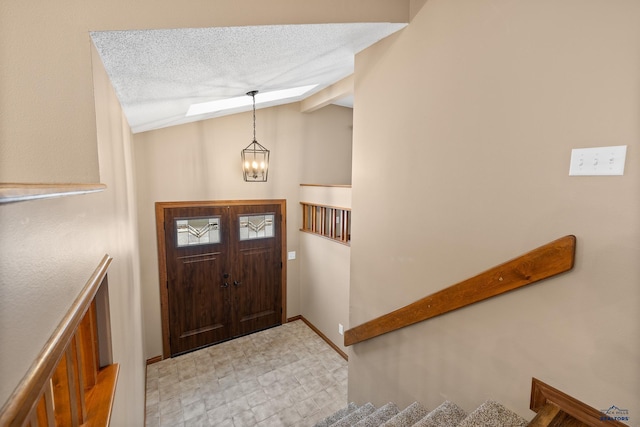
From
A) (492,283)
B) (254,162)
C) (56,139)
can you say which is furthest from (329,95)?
(56,139)

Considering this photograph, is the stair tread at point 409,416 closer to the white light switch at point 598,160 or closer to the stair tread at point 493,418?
the stair tread at point 493,418

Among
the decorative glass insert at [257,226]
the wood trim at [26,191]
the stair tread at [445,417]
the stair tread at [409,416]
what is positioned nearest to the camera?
the wood trim at [26,191]

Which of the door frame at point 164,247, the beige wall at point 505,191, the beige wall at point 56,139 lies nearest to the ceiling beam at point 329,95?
the beige wall at point 505,191

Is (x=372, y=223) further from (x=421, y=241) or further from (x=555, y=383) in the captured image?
(x=555, y=383)

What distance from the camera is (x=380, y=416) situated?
75.0 inches

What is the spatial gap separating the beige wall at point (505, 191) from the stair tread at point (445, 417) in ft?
0.23

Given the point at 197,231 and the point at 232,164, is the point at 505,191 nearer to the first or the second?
the point at 232,164

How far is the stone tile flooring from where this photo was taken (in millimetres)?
3154

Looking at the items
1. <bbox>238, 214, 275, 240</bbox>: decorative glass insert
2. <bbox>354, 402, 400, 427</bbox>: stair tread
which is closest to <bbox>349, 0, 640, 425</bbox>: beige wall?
<bbox>354, 402, 400, 427</bbox>: stair tread

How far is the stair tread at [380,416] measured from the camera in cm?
182

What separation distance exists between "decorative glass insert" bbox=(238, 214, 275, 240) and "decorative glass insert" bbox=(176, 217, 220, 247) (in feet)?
1.22

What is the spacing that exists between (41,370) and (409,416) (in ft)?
5.80

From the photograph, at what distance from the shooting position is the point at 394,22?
5.96 feet

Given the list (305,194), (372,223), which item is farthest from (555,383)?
(305,194)
